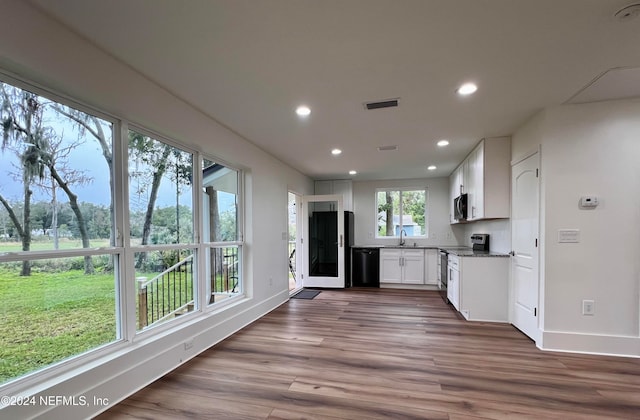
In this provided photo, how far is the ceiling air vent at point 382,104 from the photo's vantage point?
2814 millimetres

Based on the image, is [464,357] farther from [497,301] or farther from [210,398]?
[210,398]

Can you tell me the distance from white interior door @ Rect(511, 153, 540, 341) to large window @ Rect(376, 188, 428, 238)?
317cm

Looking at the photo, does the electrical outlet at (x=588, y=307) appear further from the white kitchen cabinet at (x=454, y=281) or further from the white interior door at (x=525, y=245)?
the white kitchen cabinet at (x=454, y=281)

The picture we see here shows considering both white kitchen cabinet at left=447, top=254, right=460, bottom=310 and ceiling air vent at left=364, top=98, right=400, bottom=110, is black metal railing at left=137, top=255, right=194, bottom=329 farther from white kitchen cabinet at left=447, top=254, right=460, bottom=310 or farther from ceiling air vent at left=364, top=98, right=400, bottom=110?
white kitchen cabinet at left=447, top=254, right=460, bottom=310

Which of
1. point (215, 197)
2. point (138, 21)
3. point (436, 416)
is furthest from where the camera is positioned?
point (215, 197)

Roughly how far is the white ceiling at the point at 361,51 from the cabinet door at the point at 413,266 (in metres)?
3.43

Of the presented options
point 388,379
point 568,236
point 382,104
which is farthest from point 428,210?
point 388,379

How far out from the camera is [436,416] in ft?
6.34

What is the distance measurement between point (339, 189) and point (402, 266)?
7.54 ft

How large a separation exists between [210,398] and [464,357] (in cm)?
225

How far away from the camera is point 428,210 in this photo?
22.6 feet

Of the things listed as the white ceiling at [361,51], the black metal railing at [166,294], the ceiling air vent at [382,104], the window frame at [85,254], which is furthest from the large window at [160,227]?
the ceiling air vent at [382,104]

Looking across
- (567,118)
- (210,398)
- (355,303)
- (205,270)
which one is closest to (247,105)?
(205,270)

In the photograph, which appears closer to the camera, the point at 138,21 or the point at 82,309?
the point at 138,21
